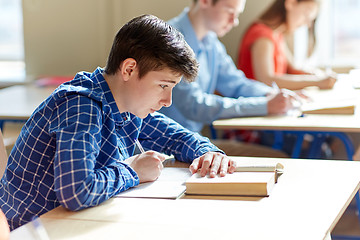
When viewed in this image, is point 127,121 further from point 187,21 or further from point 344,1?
point 344,1

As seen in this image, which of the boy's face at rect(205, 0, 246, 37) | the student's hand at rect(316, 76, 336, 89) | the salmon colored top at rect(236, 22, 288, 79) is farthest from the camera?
the salmon colored top at rect(236, 22, 288, 79)

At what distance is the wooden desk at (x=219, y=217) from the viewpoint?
3.88 ft

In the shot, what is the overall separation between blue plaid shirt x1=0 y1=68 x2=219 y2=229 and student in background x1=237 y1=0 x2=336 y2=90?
1859 millimetres

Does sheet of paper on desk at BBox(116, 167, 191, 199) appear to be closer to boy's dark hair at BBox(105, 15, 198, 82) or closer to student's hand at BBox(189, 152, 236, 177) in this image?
student's hand at BBox(189, 152, 236, 177)

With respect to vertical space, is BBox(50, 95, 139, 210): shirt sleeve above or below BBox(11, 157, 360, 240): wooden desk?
above

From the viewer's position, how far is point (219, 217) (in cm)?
127

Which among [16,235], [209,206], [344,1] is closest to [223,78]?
[344,1]

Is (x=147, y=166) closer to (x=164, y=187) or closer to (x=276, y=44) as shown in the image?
(x=164, y=187)

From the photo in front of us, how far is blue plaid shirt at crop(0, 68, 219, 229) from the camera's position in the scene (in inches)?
51.9

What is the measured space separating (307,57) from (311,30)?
0.21 metres

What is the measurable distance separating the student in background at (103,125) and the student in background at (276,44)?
1.82 m

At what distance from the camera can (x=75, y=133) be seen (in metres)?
1.35

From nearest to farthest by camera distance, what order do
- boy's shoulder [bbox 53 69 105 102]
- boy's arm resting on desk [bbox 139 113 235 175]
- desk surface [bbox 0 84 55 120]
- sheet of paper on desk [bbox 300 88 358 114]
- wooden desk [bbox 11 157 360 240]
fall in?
wooden desk [bbox 11 157 360 240] → boy's shoulder [bbox 53 69 105 102] → boy's arm resting on desk [bbox 139 113 235 175] → sheet of paper on desk [bbox 300 88 358 114] → desk surface [bbox 0 84 55 120]

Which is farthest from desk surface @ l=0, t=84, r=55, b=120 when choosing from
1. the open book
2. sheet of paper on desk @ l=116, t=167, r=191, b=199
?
the open book
